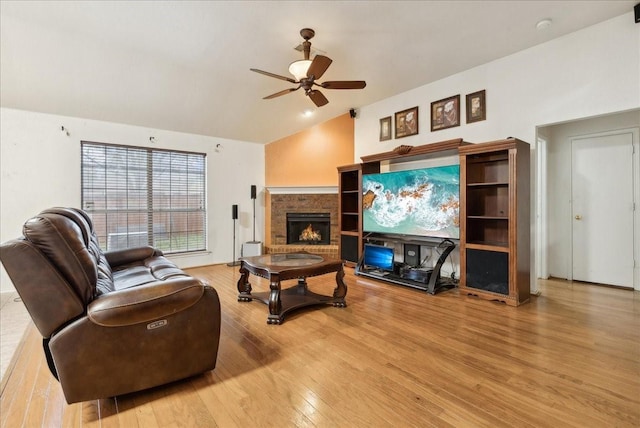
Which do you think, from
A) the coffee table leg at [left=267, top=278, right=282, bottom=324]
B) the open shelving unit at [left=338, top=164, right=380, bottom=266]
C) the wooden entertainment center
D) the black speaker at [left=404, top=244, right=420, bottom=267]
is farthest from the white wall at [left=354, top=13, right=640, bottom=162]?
the coffee table leg at [left=267, top=278, right=282, bottom=324]

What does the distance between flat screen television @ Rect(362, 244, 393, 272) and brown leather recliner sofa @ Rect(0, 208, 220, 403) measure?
2990 millimetres

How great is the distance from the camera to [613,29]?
9.89 ft

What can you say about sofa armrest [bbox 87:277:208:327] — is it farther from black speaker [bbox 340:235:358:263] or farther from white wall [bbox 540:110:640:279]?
white wall [bbox 540:110:640:279]

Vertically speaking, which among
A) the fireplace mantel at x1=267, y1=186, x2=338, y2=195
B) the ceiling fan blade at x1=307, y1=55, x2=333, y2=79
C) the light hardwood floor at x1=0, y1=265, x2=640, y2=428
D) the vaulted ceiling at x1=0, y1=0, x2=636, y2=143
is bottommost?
the light hardwood floor at x1=0, y1=265, x2=640, y2=428

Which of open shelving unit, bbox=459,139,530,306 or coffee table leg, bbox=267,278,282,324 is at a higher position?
open shelving unit, bbox=459,139,530,306

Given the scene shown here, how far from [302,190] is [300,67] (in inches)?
124

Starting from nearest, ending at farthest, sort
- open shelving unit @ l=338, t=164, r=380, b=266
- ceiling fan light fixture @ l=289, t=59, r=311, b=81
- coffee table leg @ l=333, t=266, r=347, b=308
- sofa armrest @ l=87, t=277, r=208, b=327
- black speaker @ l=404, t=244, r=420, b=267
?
sofa armrest @ l=87, t=277, r=208, b=327 < ceiling fan light fixture @ l=289, t=59, r=311, b=81 < coffee table leg @ l=333, t=266, r=347, b=308 < black speaker @ l=404, t=244, r=420, b=267 < open shelving unit @ l=338, t=164, r=380, b=266

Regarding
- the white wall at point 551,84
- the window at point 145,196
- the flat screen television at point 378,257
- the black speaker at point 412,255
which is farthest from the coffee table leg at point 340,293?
the window at point 145,196

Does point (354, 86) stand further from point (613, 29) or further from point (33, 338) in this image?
point (33, 338)

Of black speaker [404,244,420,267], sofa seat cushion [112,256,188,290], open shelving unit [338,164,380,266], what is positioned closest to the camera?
sofa seat cushion [112,256,188,290]

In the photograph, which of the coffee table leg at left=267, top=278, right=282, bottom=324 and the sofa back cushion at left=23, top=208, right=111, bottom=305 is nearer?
the sofa back cushion at left=23, top=208, right=111, bottom=305

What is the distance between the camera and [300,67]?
324cm

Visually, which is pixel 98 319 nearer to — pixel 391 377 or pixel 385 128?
pixel 391 377

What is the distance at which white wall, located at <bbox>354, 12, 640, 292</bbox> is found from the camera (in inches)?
117
